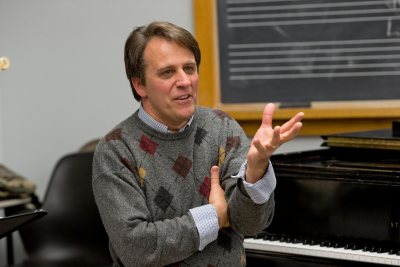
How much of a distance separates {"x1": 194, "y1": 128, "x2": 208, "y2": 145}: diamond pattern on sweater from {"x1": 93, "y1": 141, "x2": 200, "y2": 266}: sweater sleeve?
183mm

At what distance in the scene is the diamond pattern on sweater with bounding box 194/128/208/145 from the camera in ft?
6.36

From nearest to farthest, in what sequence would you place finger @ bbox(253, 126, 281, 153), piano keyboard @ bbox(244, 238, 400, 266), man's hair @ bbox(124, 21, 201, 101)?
1. finger @ bbox(253, 126, 281, 153)
2. man's hair @ bbox(124, 21, 201, 101)
3. piano keyboard @ bbox(244, 238, 400, 266)

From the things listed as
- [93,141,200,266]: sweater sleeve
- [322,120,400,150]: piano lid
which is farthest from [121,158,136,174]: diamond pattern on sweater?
[322,120,400,150]: piano lid

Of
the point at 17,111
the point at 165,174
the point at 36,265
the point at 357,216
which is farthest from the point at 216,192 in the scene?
the point at 17,111

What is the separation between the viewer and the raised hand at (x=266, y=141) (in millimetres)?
1658

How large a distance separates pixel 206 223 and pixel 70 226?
156 centimetres

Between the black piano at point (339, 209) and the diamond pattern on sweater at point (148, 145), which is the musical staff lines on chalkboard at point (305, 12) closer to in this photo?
the black piano at point (339, 209)

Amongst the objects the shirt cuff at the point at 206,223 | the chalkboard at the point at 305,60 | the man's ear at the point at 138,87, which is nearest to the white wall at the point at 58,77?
the chalkboard at the point at 305,60

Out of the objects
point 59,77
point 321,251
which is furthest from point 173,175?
point 59,77

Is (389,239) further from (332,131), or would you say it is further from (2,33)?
(2,33)

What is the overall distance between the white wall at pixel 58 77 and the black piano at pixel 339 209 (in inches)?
48.9

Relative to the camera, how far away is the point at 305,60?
3268 millimetres

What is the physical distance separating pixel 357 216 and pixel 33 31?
2.00 meters

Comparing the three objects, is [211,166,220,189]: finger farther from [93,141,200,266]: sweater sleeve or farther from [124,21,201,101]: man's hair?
[124,21,201,101]: man's hair
